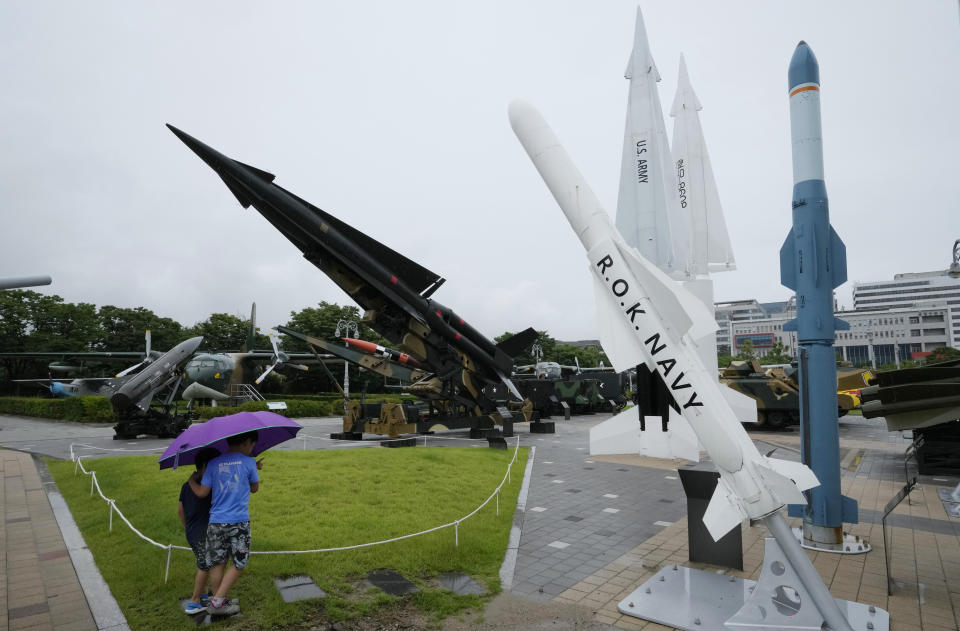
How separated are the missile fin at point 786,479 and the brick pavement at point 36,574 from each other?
18.6 feet

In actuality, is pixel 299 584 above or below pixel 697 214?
below

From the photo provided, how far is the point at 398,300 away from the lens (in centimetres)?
1287

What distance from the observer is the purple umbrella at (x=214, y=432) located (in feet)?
12.7

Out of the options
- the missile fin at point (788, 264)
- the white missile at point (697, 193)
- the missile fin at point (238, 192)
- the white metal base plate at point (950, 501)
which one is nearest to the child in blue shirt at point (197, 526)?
the missile fin at point (788, 264)

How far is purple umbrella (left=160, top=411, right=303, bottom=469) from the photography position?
3883mm

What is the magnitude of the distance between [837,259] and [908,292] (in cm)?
11624

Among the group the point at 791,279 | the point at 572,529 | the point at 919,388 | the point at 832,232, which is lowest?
the point at 572,529

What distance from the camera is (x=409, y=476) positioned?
9.26m

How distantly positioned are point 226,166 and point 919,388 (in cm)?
1128

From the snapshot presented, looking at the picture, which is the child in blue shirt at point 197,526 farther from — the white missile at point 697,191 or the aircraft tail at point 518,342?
the aircraft tail at point 518,342

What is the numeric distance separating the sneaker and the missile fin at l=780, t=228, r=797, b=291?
6717 millimetres

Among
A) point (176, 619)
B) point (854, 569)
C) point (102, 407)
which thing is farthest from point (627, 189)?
point (102, 407)

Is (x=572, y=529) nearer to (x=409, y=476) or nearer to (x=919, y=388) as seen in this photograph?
(x=409, y=476)

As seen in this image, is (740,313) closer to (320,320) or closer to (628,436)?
(320,320)
